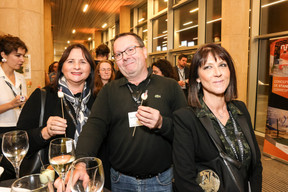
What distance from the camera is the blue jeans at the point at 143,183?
5.53 ft

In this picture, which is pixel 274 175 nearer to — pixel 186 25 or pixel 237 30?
pixel 237 30

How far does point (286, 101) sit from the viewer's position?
166 inches

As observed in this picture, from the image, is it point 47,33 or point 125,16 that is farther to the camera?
point 125,16

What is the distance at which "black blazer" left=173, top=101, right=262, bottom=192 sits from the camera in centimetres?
136

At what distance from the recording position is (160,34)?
10.2 metres

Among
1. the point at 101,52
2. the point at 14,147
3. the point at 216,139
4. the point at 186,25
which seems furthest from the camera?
the point at 186,25

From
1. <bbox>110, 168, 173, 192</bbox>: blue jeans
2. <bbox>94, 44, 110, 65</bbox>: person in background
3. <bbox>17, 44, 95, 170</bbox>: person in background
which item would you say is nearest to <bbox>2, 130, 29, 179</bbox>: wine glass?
<bbox>17, 44, 95, 170</bbox>: person in background

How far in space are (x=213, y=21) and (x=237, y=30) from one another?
5.17 feet

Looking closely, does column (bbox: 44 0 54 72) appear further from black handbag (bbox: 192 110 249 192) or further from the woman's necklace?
black handbag (bbox: 192 110 249 192)

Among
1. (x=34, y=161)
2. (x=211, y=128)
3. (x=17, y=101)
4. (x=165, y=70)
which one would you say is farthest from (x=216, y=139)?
(x=165, y=70)

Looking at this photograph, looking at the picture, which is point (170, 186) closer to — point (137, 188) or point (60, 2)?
point (137, 188)

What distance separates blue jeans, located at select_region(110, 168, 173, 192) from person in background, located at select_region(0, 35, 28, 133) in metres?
1.60

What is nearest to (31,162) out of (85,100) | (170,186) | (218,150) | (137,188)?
(85,100)

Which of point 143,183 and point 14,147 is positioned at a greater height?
point 14,147
